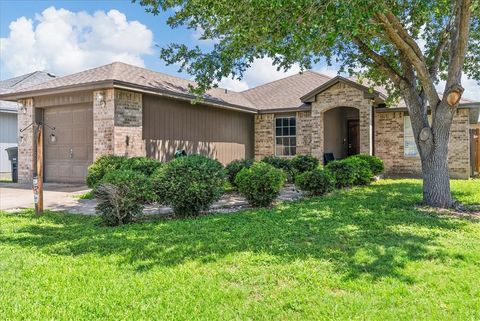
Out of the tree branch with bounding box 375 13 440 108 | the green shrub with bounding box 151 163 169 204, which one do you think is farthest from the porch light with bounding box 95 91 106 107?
the tree branch with bounding box 375 13 440 108

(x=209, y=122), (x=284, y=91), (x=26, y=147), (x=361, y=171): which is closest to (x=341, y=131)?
(x=284, y=91)

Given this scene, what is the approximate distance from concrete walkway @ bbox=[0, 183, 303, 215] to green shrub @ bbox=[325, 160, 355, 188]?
140cm

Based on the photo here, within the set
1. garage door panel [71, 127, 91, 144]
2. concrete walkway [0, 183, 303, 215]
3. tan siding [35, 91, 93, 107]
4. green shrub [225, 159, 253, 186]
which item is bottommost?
concrete walkway [0, 183, 303, 215]

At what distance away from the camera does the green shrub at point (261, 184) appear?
324 inches

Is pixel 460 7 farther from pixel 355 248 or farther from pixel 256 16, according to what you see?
pixel 355 248

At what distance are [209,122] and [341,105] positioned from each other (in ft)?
18.3

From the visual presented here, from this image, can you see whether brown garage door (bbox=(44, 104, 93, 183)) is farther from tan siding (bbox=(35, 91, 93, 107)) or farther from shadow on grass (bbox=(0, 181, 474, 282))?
shadow on grass (bbox=(0, 181, 474, 282))

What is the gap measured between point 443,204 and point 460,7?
13.9 ft

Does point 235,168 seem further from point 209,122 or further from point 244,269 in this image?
point 244,269

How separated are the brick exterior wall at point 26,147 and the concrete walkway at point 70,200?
1.21 metres

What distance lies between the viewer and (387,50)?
1091 cm

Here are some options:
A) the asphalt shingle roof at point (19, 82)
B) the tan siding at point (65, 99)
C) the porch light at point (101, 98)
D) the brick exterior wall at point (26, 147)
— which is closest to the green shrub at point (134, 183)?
the porch light at point (101, 98)

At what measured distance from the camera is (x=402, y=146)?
51.5 ft

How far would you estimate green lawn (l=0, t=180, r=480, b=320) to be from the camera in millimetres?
3172
